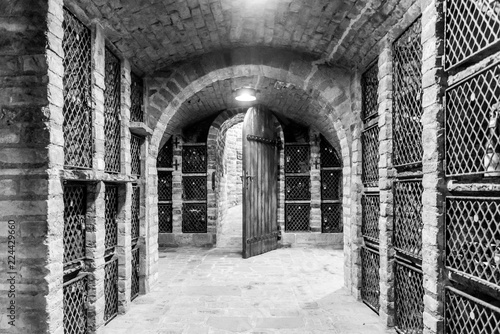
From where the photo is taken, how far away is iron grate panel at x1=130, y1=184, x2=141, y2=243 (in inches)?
168

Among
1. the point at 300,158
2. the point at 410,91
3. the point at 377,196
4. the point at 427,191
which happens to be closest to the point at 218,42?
the point at 410,91

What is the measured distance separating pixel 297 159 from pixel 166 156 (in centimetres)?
308

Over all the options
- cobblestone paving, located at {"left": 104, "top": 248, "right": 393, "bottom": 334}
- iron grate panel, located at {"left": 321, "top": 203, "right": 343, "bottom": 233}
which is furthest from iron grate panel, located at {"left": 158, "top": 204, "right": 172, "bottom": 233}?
iron grate panel, located at {"left": 321, "top": 203, "right": 343, "bottom": 233}

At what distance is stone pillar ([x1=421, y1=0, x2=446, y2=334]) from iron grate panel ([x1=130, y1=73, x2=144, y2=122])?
3.26 meters

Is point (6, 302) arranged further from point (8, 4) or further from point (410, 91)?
point (410, 91)

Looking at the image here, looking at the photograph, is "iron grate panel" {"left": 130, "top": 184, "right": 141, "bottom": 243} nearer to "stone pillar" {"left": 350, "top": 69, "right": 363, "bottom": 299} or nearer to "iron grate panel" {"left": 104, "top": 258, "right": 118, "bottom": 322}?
"iron grate panel" {"left": 104, "top": 258, "right": 118, "bottom": 322}

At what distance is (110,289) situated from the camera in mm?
3648

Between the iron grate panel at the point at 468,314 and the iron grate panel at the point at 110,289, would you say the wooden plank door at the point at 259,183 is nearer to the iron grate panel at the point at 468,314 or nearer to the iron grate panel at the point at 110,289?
the iron grate panel at the point at 110,289

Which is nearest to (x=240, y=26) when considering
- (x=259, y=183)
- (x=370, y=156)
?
(x=370, y=156)

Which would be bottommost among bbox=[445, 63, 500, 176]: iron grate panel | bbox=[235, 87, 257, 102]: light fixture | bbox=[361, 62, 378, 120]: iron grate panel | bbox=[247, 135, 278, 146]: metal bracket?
bbox=[445, 63, 500, 176]: iron grate panel

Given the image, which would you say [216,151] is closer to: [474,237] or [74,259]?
[74,259]

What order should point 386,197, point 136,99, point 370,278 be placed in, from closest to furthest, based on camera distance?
point 386,197 < point 370,278 < point 136,99

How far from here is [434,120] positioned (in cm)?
238

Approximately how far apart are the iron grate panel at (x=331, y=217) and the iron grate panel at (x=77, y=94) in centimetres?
595
